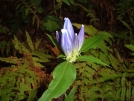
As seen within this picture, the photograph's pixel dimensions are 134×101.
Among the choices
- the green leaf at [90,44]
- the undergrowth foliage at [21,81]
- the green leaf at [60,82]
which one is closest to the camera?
the green leaf at [60,82]

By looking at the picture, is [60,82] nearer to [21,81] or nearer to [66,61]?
[66,61]

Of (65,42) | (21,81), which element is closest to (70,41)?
(65,42)

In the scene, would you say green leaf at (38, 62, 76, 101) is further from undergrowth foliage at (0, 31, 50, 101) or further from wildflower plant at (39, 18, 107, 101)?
undergrowth foliage at (0, 31, 50, 101)

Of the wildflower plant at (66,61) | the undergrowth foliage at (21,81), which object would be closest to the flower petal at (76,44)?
the wildflower plant at (66,61)

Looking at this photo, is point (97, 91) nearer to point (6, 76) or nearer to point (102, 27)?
point (6, 76)

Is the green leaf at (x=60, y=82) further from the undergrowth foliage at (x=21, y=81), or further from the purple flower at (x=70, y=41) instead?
the undergrowth foliage at (x=21, y=81)

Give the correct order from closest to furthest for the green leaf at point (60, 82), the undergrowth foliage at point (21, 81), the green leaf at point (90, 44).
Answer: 1. the green leaf at point (60, 82)
2. the green leaf at point (90, 44)
3. the undergrowth foliage at point (21, 81)
